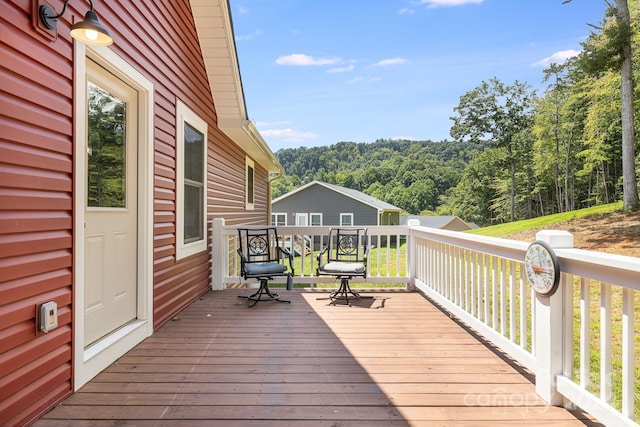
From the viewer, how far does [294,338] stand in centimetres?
332

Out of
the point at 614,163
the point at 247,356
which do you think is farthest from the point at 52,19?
the point at 614,163

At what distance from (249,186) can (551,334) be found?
7228mm

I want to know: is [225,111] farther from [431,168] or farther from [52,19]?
[431,168]

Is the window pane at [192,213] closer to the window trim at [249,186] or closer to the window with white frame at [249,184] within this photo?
the window trim at [249,186]

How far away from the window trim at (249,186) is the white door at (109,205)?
4.76 m

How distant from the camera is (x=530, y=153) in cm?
3206

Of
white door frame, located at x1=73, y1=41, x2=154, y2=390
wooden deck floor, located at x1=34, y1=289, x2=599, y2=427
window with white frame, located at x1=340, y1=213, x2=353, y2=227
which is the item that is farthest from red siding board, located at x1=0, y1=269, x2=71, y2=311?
window with white frame, located at x1=340, y1=213, x2=353, y2=227

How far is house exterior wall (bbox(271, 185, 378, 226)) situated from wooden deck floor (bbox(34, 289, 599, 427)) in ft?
68.8

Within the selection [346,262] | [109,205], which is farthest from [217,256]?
[109,205]

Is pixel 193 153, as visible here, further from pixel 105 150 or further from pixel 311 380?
pixel 311 380

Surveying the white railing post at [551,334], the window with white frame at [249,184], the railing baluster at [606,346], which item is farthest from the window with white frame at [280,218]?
the railing baluster at [606,346]

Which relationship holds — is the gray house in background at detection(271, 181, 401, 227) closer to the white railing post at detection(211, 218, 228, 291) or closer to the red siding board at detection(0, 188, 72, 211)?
the white railing post at detection(211, 218, 228, 291)

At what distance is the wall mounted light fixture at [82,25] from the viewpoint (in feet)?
6.66

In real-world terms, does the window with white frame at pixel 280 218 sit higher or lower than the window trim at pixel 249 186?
lower
